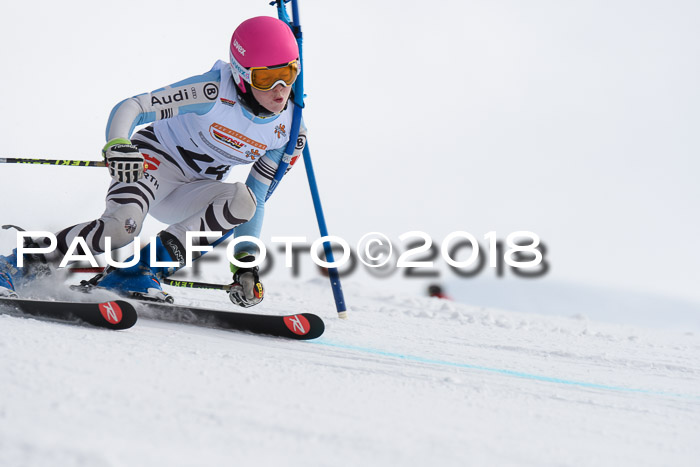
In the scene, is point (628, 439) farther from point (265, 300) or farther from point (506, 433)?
point (265, 300)

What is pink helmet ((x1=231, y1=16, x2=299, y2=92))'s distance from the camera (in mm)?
3143

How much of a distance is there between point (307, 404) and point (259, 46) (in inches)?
81.8

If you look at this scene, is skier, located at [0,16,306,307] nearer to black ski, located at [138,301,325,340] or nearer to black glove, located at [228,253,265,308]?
black glove, located at [228,253,265,308]

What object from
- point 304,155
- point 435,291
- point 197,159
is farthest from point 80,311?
point 435,291

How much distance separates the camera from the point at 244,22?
129 inches

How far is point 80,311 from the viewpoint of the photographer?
8.25ft

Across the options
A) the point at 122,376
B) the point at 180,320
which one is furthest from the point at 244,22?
the point at 122,376

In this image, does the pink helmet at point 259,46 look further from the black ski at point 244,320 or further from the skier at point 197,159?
the black ski at point 244,320

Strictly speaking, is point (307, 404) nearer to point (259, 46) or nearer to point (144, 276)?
point (259, 46)

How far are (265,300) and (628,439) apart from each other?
3584mm

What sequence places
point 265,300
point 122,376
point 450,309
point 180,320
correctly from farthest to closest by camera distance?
point 450,309 → point 265,300 → point 180,320 → point 122,376

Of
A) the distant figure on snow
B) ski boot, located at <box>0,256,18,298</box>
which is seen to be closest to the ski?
ski boot, located at <box>0,256,18,298</box>

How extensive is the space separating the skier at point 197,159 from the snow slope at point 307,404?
2.01 feet

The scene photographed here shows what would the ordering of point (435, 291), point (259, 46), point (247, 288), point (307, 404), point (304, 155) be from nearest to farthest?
point (307, 404), point (259, 46), point (247, 288), point (304, 155), point (435, 291)
